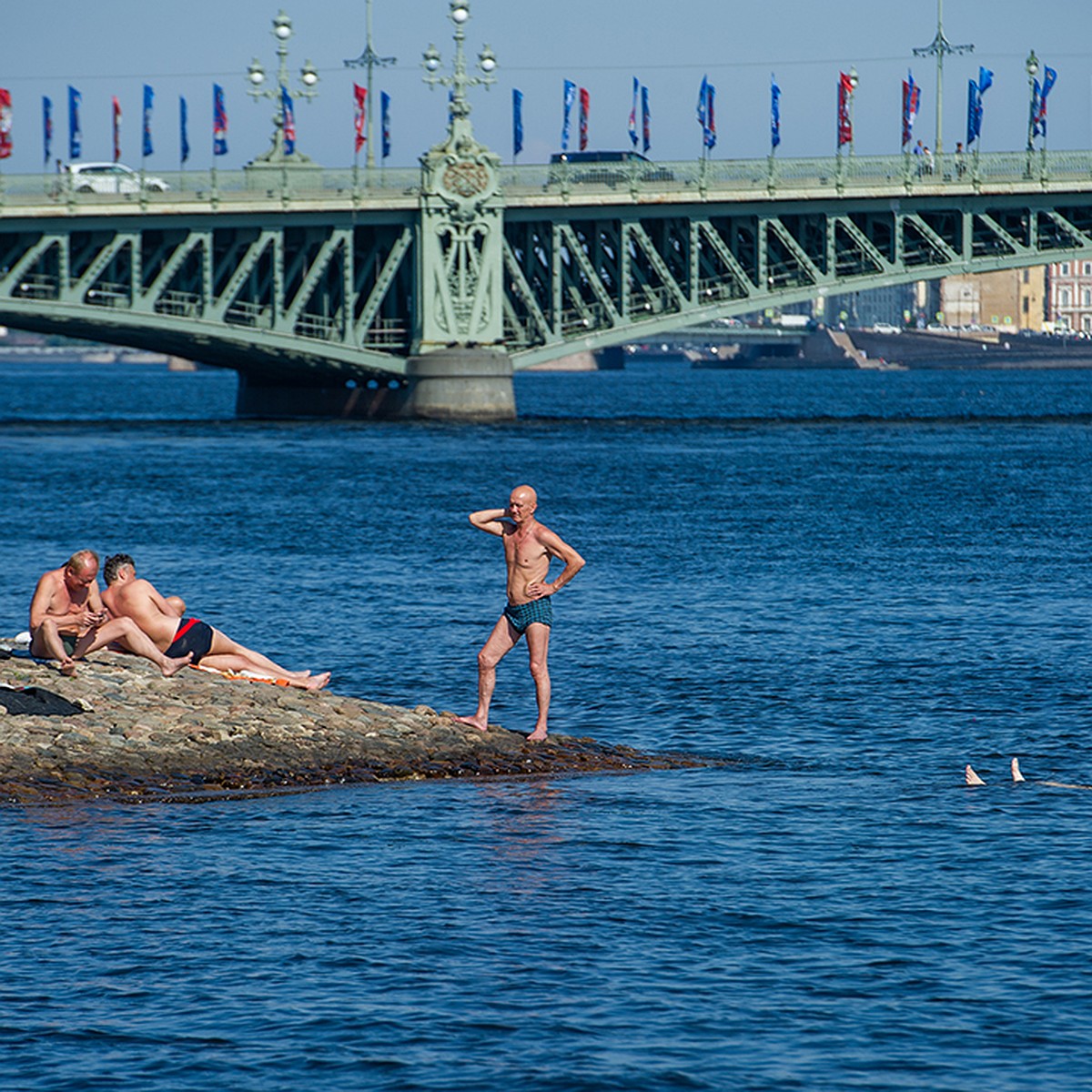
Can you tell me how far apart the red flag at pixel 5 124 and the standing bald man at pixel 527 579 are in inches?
2450

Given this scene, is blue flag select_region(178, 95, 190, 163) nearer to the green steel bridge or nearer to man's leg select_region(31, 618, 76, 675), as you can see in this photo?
the green steel bridge

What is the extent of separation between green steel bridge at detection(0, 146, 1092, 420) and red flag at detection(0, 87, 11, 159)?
4324 millimetres

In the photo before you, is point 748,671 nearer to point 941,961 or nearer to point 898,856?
point 898,856

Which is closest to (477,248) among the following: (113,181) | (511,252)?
(511,252)

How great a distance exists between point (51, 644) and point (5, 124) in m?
61.0

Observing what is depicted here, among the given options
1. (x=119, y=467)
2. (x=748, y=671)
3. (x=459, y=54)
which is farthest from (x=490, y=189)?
(x=748, y=671)

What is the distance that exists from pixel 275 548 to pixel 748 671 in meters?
18.9

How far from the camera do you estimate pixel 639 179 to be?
266 feet

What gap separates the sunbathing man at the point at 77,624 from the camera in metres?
21.7

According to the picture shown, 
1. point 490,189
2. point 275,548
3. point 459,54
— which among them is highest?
point 459,54

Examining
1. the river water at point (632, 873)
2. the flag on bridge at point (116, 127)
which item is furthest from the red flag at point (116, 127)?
the river water at point (632, 873)

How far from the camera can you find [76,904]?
15.6m

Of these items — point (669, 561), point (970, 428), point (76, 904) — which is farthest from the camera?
point (970, 428)

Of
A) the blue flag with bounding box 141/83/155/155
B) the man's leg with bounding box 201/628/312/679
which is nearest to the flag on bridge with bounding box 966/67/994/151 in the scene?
the blue flag with bounding box 141/83/155/155
